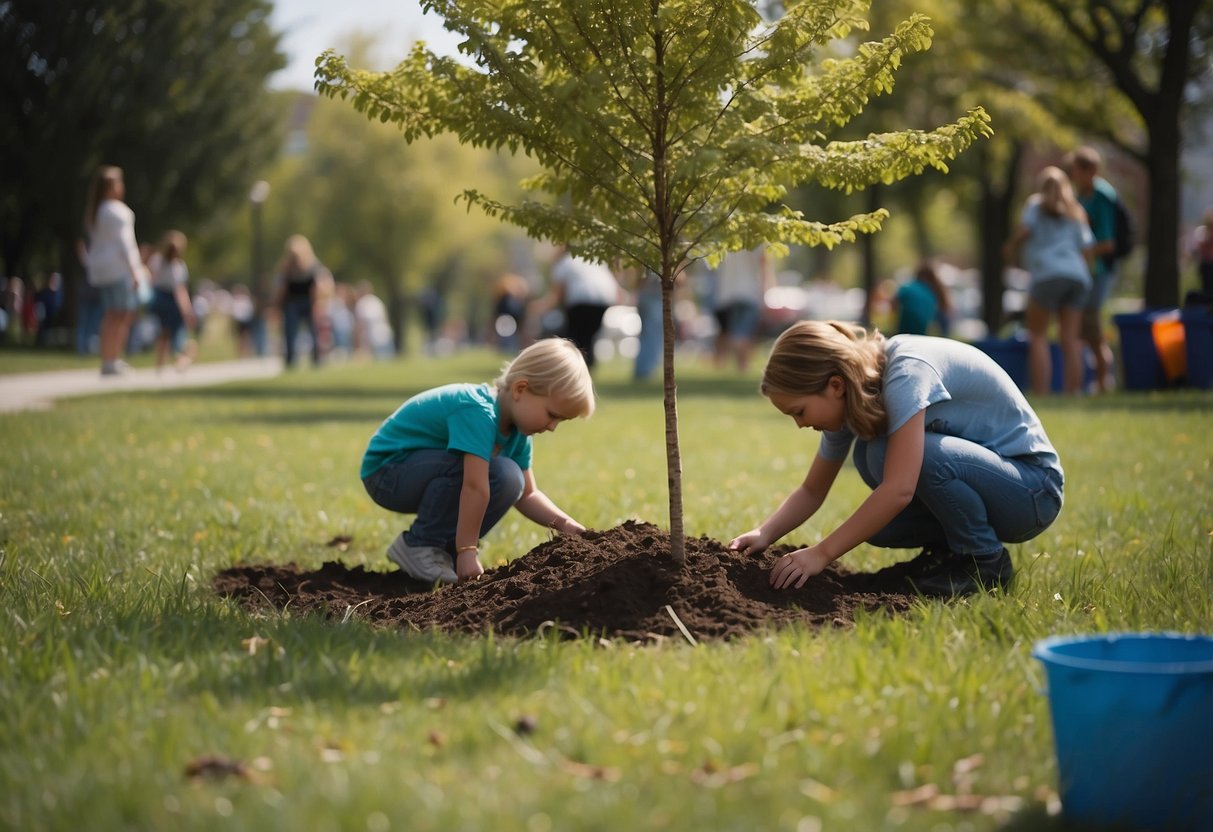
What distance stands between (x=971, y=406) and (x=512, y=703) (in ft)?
7.38

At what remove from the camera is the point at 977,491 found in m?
4.43

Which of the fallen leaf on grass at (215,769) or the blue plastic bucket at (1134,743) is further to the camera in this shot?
the fallen leaf on grass at (215,769)

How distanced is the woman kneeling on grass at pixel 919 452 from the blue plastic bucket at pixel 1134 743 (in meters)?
1.49

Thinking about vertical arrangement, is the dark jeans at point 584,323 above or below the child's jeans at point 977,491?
above

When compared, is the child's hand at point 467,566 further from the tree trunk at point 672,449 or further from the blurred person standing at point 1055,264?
the blurred person standing at point 1055,264

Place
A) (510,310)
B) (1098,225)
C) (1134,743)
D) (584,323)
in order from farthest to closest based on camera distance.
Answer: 1. (510,310)
2. (584,323)
3. (1098,225)
4. (1134,743)

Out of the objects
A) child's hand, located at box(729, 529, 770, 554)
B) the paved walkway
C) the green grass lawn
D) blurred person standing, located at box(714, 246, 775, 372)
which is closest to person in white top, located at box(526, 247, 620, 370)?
blurred person standing, located at box(714, 246, 775, 372)

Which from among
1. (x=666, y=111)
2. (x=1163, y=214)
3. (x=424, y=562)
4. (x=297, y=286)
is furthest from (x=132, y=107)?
(x=666, y=111)

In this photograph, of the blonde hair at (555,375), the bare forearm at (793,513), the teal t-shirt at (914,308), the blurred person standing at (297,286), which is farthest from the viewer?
the blurred person standing at (297,286)

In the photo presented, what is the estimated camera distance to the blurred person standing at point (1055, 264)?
38.0 feet

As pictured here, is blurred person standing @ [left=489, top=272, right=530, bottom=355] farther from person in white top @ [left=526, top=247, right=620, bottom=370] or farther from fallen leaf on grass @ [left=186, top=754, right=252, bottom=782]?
fallen leaf on grass @ [left=186, top=754, right=252, bottom=782]

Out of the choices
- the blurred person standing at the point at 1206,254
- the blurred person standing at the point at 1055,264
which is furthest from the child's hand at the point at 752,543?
the blurred person standing at the point at 1206,254

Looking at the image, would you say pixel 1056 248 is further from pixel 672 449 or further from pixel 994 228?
pixel 994 228

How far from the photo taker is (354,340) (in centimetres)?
4012
